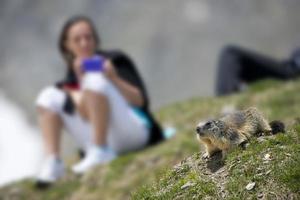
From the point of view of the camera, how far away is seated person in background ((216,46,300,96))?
23.1 m

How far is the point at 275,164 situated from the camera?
7332mm

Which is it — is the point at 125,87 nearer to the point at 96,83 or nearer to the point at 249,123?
the point at 96,83

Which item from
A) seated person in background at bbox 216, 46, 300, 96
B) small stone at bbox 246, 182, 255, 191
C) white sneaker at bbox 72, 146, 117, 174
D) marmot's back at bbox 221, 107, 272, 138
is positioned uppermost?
marmot's back at bbox 221, 107, 272, 138

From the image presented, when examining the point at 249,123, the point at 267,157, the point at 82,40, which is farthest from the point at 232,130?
the point at 82,40

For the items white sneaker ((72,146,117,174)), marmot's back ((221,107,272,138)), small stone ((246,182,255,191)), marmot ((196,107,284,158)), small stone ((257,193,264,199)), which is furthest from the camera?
white sneaker ((72,146,117,174))

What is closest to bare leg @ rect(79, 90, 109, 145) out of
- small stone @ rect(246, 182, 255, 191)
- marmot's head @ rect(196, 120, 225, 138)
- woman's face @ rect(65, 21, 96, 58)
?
woman's face @ rect(65, 21, 96, 58)

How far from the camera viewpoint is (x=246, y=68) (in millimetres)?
23781

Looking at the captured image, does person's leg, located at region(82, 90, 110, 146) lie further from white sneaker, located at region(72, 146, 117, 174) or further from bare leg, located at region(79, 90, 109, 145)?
white sneaker, located at region(72, 146, 117, 174)

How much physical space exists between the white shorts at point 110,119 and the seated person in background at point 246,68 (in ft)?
20.1

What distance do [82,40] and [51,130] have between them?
2.17 meters

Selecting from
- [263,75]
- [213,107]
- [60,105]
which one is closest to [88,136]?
[60,105]

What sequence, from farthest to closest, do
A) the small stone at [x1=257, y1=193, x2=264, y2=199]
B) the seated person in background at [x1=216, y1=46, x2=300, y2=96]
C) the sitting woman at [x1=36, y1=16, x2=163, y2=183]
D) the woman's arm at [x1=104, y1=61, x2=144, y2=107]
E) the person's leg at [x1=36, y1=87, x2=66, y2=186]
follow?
the seated person in background at [x1=216, y1=46, x2=300, y2=96], the person's leg at [x1=36, y1=87, x2=66, y2=186], the sitting woman at [x1=36, y1=16, x2=163, y2=183], the woman's arm at [x1=104, y1=61, x2=144, y2=107], the small stone at [x1=257, y1=193, x2=264, y2=199]

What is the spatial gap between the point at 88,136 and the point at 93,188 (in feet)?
4.04

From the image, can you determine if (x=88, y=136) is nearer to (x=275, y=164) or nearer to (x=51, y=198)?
(x=51, y=198)
